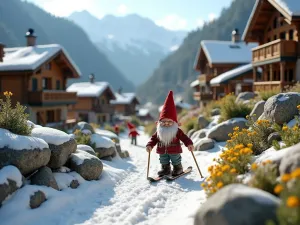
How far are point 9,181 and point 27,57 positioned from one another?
52.9 feet

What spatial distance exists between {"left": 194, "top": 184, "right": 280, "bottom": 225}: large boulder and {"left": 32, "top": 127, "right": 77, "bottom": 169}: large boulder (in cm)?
429

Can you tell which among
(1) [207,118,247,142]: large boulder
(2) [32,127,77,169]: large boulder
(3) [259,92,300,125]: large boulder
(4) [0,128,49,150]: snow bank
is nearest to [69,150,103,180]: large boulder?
(2) [32,127,77,169]: large boulder

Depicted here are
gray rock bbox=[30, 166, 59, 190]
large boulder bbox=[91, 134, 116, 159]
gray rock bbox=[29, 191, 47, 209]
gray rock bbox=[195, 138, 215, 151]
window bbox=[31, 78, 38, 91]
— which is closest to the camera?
gray rock bbox=[29, 191, 47, 209]

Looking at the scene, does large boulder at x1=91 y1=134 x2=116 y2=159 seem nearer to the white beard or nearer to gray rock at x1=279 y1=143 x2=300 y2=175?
the white beard

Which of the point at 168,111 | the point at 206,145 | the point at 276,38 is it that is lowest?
the point at 206,145

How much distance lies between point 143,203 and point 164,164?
217 centimetres

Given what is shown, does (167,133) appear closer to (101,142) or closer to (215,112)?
(101,142)

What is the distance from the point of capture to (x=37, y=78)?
69.9ft

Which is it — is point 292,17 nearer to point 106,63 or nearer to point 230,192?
point 230,192

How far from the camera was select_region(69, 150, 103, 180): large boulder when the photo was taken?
7.09 meters

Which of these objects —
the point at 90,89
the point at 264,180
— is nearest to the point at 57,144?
the point at 264,180

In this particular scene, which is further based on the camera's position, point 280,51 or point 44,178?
point 280,51

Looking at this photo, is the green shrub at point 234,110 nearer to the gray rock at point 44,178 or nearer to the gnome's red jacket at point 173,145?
the gnome's red jacket at point 173,145

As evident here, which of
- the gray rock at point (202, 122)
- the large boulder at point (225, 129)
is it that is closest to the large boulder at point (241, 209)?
the large boulder at point (225, 129)
